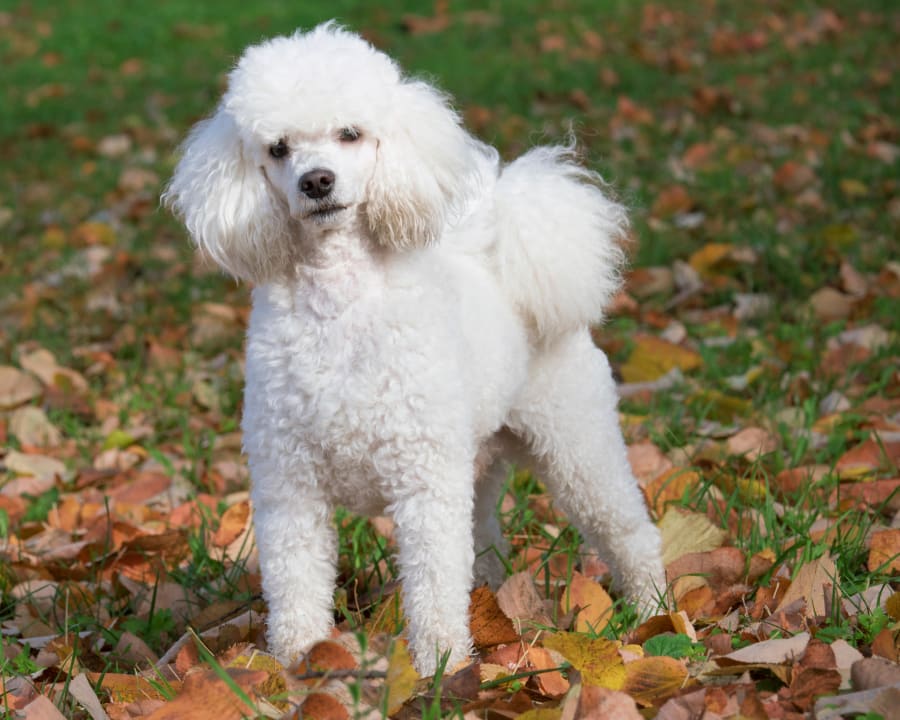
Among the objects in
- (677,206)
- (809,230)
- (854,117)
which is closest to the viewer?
(809,230)

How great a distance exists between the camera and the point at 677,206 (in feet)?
19.5

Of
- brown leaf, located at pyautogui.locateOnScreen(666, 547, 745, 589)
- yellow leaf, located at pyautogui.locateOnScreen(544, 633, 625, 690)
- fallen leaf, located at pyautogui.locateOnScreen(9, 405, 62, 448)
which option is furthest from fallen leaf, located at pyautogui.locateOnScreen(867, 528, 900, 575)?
fallen leaf, located at pyautogui.locateOnScreen(9, 405, 62, 448)

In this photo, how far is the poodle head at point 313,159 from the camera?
2447mm

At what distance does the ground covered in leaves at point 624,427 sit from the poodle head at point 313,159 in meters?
0.90

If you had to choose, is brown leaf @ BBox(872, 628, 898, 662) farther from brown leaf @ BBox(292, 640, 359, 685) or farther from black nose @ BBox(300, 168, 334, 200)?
black nose @ BBox(300, 168, 334, 200)

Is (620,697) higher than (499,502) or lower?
higher

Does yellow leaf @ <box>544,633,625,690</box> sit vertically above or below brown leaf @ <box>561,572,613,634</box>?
above

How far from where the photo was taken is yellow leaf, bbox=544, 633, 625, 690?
217cm

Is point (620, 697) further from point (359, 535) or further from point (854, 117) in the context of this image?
point (854, 117)

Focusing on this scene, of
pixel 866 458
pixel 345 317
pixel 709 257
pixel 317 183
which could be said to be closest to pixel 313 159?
pixel 317 183

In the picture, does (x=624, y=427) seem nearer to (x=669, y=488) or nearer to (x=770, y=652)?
(x=669, y=488)

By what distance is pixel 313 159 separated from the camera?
2.45 meters

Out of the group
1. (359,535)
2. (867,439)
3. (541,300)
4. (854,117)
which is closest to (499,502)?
(359,535)

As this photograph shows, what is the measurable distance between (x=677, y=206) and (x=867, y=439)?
267 centimetres
